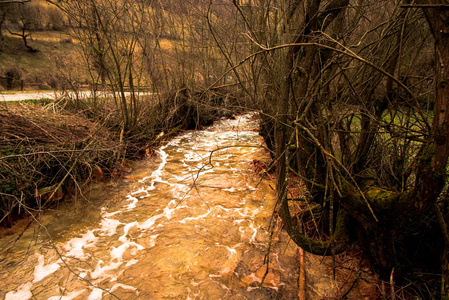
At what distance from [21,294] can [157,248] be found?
1.53 meters

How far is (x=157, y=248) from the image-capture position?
3.49 m

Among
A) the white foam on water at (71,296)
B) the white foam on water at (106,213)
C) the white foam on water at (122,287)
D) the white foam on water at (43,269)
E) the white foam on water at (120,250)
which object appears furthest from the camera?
the white foam on water at (106,213)

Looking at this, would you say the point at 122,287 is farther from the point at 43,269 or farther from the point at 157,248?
the point at 43,269

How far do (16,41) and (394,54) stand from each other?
3679 cm

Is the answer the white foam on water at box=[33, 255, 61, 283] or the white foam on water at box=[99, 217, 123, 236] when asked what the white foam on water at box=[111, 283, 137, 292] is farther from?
the white foam on water at box=[99, 217, 123, 236]

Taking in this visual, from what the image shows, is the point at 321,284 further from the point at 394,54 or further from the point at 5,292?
the point at 5,292

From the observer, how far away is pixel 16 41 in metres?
27.3

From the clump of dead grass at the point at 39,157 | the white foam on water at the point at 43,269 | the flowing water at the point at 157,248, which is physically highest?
the clump of dead grass at the point at 39,157

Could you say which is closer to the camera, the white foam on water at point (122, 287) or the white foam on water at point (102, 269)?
the white foam on water at point (122, 287)

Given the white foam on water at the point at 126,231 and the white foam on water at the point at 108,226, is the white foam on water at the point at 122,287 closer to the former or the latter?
the white foam on water at the point at 126,231

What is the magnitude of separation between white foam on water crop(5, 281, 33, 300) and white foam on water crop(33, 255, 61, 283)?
102 mm

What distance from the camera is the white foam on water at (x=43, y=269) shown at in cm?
300

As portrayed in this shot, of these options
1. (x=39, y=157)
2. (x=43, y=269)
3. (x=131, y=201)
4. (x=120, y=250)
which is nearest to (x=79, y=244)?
(x=43, y=269)

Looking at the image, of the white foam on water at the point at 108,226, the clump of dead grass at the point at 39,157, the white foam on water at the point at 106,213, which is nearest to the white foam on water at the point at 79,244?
the white foam on water at the point at 108,226
